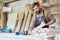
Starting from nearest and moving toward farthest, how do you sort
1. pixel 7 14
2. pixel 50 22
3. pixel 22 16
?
1. pixel 50 22
2. pixel 22 16
3. pixel 7 14

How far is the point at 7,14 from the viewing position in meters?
2.46

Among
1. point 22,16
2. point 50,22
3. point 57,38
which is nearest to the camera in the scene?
point 57,38

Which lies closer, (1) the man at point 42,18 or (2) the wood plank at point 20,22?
(1) the man at point 42,18

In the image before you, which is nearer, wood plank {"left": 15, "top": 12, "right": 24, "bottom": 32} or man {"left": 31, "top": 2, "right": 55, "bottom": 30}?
man {"left": 31, "top": 2, "right": 55, "bottom": 30}

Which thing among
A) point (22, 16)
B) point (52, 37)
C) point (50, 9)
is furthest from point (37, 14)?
point (52, 37)

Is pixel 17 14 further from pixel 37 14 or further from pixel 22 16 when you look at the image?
pixel 37 14

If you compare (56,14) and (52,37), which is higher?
(56,14)

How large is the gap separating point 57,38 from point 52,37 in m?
0.05

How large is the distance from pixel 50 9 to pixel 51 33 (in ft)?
1.37

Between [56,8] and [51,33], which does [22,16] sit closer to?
[56,8]

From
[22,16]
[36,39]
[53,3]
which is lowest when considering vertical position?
[36,39]

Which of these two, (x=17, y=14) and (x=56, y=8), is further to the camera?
(x=17, y=14)

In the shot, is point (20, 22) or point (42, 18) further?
point (20, 22)

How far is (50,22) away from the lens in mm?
1731
